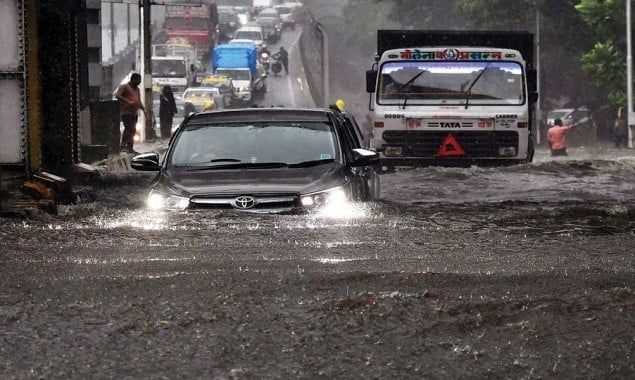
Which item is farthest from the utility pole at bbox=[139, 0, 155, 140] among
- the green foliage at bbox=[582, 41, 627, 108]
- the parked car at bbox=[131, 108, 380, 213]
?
the parked car at bbox=[131, 108, 380, 213]

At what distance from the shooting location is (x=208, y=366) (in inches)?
246

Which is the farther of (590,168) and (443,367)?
(590,168)

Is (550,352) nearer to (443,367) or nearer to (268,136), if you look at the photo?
(443,367)

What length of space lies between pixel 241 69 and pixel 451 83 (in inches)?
1998

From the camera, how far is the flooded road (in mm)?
6391

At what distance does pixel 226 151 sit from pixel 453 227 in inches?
81.7

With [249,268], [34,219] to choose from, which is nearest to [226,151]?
[34,219]

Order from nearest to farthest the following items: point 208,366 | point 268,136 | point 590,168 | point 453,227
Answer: point 208,366 → point 453,227 → point 268,136 → point 590,168

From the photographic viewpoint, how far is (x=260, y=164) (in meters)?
12.1

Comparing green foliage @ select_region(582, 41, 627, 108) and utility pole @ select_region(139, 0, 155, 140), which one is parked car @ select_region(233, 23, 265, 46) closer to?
green foliage @ select_region(582, 41, 627, 108)

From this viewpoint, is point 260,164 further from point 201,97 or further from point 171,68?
point 171,68

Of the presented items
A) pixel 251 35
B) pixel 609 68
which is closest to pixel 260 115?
pixel 609 68

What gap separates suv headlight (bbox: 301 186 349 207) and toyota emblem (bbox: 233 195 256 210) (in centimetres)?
41

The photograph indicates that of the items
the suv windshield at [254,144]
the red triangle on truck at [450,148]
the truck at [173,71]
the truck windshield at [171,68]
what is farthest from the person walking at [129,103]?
the truck windshield at [171,68]
